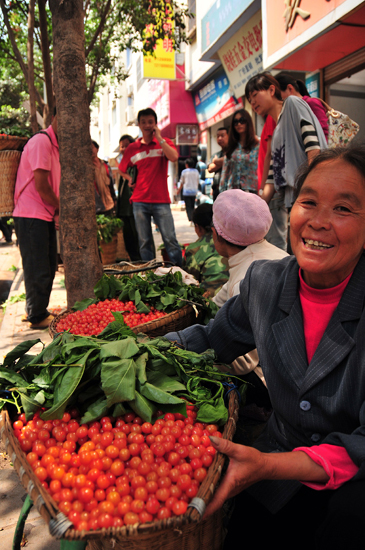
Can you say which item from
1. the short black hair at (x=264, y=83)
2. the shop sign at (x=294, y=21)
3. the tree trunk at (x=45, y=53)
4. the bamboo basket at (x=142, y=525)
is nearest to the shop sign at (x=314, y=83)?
the shop sign at (x=294, y=21)

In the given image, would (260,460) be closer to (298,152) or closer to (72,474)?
(72,474)

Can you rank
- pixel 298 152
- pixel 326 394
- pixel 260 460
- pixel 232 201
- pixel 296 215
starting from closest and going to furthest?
pixel 260 460, pixel 326 394, pixel 296 215, pixel 232 201, pixel 298 152

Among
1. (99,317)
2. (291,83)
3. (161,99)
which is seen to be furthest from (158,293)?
(161,99)

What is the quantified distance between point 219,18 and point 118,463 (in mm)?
11786

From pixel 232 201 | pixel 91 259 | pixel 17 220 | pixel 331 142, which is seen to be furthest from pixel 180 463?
pixel 17 220

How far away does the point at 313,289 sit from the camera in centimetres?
151

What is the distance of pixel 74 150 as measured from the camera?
120 inches

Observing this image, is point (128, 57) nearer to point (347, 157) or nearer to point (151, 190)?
point (151, 190)

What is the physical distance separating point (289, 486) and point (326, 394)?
13.6 inches

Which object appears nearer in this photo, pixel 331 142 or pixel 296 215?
pixel 296 215

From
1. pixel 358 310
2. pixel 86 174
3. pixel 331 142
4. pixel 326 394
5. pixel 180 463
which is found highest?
pixel 331 142

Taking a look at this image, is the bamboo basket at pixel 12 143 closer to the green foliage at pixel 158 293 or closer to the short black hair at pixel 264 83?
the green foliage at pixel 158 293

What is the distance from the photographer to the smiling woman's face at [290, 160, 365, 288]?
138 centimetres

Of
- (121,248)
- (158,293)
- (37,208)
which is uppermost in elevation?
(37,208)
